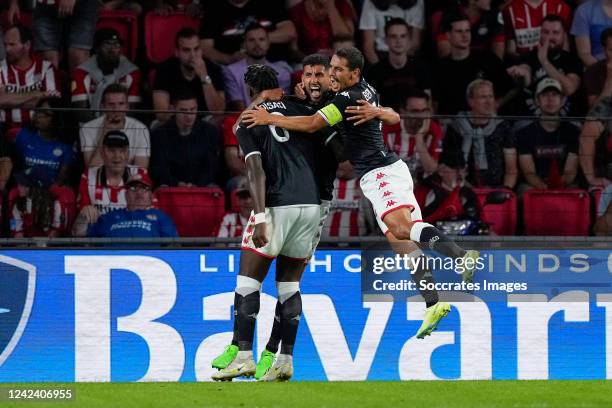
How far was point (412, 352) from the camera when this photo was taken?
1129cm

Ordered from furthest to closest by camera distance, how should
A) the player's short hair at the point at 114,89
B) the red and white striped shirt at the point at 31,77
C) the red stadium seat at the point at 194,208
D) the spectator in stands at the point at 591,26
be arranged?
1. the spectator in stands at the point at 591,26
2. the red and white striped shirt at the point at 31,77
3. the player's short hair at the point at 114,89
4. the red stadium seat at the point at 194,208

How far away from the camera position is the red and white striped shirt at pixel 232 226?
11.9 metres

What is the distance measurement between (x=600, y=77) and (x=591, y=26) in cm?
75

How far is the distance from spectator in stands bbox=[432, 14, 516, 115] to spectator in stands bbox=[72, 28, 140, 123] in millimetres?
3463

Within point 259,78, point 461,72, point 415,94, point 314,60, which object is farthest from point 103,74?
point 314,60

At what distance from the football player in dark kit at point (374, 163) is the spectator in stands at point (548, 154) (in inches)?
125

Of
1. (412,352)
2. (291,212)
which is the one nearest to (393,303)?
(412,352)

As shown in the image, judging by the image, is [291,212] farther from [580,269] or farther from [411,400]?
[580,269]

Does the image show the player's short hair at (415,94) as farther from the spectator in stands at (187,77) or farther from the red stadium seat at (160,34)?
the red stadium seat at (160,34)

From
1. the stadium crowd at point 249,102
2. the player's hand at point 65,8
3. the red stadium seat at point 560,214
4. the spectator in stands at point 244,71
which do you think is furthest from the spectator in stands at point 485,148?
the player's hand at point 65,8

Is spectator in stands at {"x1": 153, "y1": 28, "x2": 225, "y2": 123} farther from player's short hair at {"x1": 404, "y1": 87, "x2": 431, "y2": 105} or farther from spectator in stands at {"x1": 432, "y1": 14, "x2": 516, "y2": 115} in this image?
spectator in stands at {"x1": 432, "y1": 14, "x2": 516, "y2": 115}

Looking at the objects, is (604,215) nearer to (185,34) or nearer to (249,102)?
(249,102)

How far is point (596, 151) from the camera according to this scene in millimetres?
12031

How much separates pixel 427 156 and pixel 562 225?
148 centimetres
